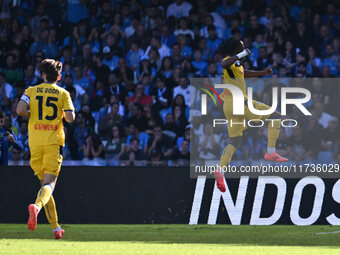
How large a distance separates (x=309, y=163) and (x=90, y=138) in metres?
4.71

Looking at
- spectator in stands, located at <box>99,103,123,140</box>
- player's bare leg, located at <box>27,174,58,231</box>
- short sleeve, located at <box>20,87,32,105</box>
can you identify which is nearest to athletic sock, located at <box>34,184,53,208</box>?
player's bare leg, located at <box>27,174,58,231</box>

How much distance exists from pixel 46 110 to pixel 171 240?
2.21 m

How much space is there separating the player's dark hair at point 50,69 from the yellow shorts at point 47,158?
30.9 inches

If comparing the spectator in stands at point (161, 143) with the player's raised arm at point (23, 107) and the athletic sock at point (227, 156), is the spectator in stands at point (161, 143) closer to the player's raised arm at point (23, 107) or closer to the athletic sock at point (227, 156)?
the athletic sock at point (227, 156)

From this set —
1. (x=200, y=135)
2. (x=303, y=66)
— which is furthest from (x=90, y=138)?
(x=303, y=66)

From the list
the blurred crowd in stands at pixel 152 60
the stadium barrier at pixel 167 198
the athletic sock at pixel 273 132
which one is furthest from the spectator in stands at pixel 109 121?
the athletic sock at pixel 273 132

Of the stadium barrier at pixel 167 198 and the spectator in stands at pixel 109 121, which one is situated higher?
the spectator in stands at pixel 109 121

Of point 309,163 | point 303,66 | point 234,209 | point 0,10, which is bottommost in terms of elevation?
point 234,209

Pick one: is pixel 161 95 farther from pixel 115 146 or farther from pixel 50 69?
pixel 50 69

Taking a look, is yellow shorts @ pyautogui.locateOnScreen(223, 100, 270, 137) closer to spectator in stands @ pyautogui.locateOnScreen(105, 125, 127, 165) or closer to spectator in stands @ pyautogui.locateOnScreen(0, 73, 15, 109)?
spectator in stands @ pyautogui.locateOnScreen(105, 125, 127, 165)

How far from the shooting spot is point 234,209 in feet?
37.3

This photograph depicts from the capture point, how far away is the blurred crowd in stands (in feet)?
45.6

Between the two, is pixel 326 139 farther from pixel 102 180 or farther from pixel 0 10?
pixel 0 10

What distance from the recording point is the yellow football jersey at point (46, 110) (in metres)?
8.20
